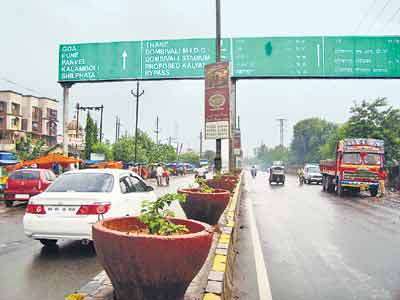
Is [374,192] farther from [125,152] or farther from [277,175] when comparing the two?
[125,152]

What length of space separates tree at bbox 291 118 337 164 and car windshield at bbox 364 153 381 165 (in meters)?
58.3

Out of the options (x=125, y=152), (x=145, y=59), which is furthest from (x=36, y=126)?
(x=145, y=59)

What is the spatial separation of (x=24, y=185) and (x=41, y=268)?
8.77 m

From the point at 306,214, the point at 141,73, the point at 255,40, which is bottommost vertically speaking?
the point at 306,214

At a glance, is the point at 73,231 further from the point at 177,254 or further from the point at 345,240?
the point at 345,240

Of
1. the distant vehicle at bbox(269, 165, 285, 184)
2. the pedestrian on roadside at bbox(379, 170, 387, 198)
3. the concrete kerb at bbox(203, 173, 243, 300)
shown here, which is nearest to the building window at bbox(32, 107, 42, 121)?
the distant vehicle at bbox(269, 165, 285, 184)

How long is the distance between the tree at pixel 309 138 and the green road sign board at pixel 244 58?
59.9 metres

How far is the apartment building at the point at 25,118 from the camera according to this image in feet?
192

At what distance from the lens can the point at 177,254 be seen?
2.68 meters

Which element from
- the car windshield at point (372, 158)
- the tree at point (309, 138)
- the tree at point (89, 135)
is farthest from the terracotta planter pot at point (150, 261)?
the tree at point (309, 138)

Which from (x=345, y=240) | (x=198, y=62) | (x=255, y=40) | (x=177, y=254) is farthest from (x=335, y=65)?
(x=177, y=254)

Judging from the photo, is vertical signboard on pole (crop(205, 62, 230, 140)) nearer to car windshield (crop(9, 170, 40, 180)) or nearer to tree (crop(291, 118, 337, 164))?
car windshield (crop(9, 170, 40, 180))

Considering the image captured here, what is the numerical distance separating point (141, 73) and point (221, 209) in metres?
14.3

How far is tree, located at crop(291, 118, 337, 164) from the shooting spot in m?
79.8
